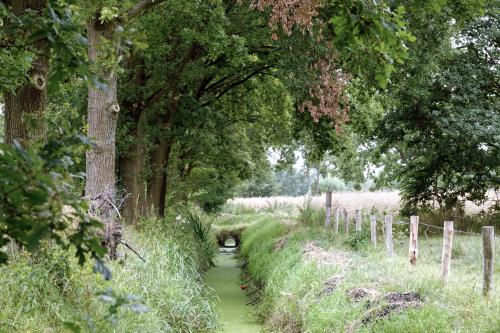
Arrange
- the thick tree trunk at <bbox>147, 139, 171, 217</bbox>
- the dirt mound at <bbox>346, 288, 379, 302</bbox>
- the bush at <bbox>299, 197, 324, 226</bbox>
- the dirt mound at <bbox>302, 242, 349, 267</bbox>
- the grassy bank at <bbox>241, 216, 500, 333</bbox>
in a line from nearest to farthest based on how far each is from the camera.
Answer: the grassy bank at <bbox>241, 216, 500, 333</bbox>
the dirt mound at <bbox>346, 288, 379, 302</bbox>
the dirt mound at <bbox>302, 242, 349, 267</bbox>
the thick tree trunk at <bbox>147, 139, 171, 217</bbox>
the bush at <bbox>299, 197, 324, 226</bbox>

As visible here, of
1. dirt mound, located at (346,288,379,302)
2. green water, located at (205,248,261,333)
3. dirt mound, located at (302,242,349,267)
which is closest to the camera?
dirt mound, located at (346,288,379,302)

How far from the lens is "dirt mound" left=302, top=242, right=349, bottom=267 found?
10.5 meters

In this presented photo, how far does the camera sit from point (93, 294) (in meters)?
6.72

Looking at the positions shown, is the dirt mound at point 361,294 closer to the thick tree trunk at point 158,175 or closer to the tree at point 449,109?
the tree at point 449,109

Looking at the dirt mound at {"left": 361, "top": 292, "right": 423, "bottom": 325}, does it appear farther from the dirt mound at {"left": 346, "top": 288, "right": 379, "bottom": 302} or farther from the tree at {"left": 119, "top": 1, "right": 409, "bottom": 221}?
the tree at {"left": 119, "top": 1, "right": 409, "bottom": 221}

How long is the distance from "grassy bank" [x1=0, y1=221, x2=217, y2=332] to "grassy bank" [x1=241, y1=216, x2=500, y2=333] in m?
1.57

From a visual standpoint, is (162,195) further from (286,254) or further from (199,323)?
(199,323)

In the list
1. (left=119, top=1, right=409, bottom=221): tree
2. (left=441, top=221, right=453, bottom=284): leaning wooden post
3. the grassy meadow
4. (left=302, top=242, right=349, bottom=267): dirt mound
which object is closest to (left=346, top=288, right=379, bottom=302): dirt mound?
the grassy meadow

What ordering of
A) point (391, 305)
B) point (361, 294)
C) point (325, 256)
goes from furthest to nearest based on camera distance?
point (325, 256)
point (361, 294)
point (391, 305)

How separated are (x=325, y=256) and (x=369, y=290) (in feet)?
10.7

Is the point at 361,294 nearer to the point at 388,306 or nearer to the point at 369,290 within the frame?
the point at 369,290

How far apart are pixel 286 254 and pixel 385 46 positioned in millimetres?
9712

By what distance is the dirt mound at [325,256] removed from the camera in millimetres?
10516

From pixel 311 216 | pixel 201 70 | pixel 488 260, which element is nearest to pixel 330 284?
pixel 488 260
